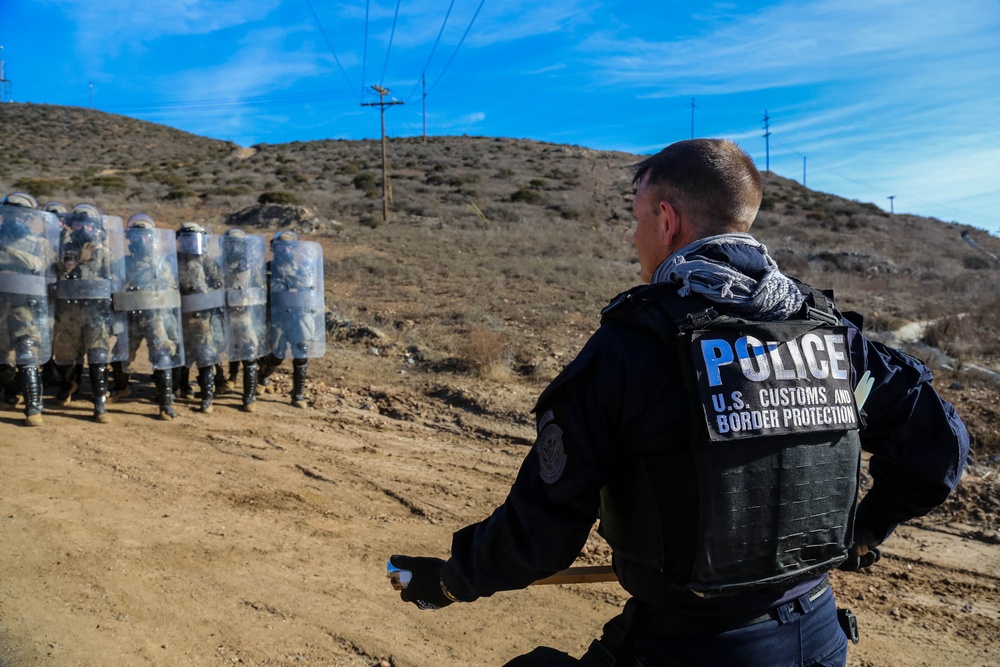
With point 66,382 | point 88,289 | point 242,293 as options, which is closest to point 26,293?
point 88,289

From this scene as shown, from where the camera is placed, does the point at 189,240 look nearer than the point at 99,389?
No

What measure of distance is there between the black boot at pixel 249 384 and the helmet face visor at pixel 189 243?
127 centimetres

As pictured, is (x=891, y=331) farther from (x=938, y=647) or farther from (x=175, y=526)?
(x=175, y=526)

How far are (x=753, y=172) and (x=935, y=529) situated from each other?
15.8 ft

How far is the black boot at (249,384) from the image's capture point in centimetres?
762

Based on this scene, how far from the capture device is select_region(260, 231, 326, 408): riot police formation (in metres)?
7.89

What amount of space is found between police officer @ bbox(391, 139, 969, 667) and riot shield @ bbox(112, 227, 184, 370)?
617cm

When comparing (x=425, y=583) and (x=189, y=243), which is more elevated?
(x=189, y=243)

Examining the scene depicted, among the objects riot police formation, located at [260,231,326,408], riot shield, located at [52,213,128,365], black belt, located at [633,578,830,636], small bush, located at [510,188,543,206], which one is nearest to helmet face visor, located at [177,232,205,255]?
riot shield, located at [52,213,128,365]

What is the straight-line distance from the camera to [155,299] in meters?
6.88

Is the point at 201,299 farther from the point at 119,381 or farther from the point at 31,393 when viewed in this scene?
the point at 31,393

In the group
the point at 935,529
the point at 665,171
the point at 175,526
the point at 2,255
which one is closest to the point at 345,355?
the point at 2,255

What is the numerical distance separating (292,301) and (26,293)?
8.12 feet

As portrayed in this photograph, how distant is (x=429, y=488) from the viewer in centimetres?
574
